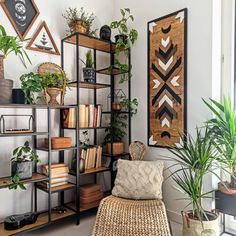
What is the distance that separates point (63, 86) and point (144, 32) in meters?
1.21

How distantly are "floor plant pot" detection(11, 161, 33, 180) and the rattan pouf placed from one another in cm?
76

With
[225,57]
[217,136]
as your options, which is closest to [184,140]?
[217,136]

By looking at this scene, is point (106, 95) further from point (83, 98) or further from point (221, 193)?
point (221, 193)

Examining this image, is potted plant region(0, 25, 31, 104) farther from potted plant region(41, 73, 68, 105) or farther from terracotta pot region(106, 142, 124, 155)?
terracotta pot region(106, 142, 124, 155)

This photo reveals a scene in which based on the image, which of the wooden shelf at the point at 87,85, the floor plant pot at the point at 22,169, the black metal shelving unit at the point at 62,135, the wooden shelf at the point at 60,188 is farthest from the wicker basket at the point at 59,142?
the wooden shelf at the point at 87,85

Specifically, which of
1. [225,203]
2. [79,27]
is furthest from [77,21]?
[225,203]

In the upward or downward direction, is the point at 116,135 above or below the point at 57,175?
above

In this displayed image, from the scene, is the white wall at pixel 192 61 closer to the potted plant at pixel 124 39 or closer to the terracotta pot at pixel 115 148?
the potted plant at pixel 124 39

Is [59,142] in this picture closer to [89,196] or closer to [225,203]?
[89,196]

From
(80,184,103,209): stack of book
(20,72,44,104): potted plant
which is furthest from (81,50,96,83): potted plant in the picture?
(80,184,103,209): stack of book

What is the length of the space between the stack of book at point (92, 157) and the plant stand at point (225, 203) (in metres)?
1.36

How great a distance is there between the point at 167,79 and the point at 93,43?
100cm

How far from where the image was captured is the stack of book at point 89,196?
8.61ft

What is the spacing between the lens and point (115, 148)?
9.48ft
